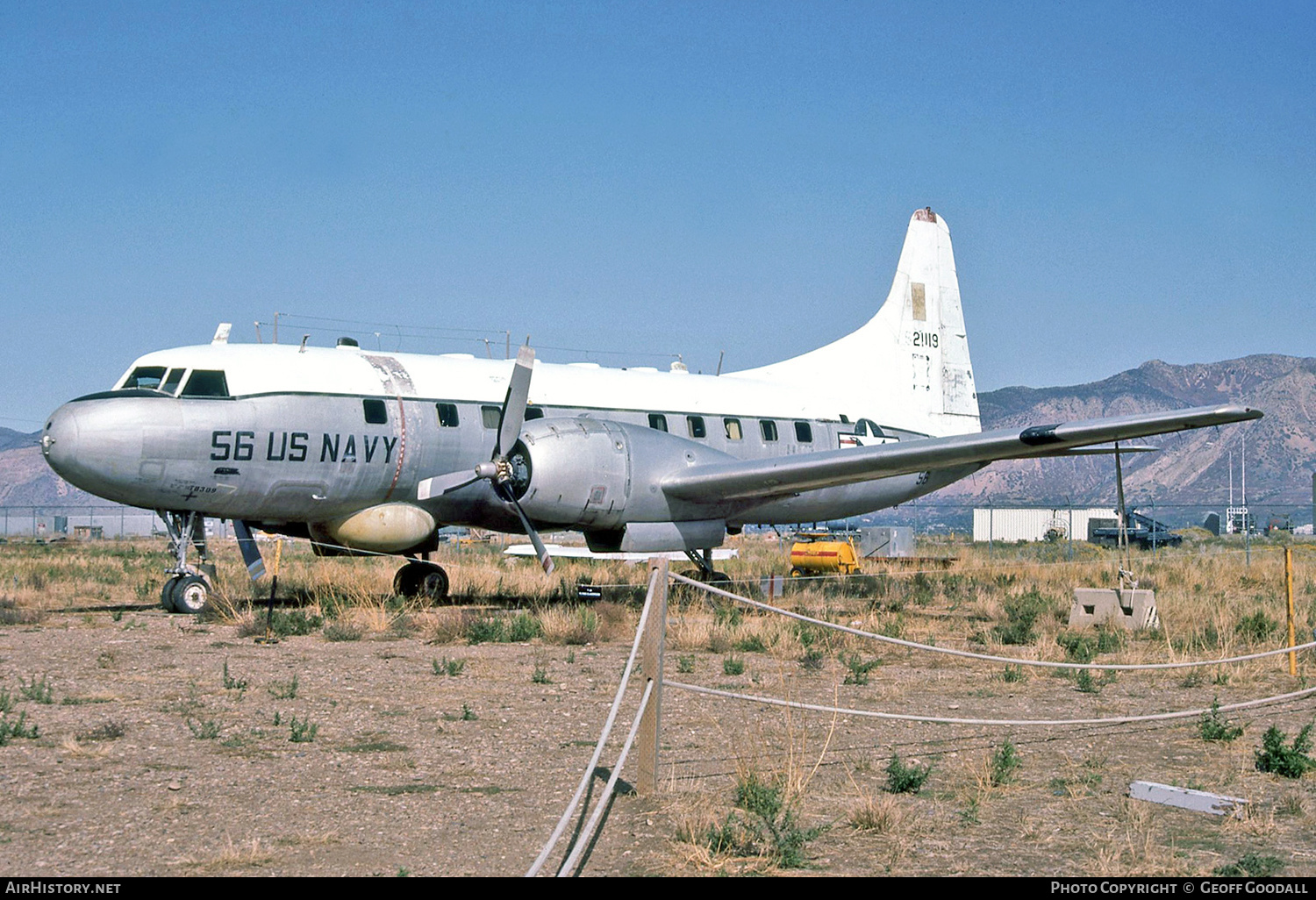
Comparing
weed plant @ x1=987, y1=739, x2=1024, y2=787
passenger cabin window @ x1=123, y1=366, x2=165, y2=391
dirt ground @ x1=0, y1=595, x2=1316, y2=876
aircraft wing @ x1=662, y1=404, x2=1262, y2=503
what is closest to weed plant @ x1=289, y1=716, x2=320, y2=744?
dirt ground @ x1=0, y1=595, x2=1316, y2=876

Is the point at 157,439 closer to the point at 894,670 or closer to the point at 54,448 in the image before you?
the point at 54,448

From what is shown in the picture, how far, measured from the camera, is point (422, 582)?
20156 mm

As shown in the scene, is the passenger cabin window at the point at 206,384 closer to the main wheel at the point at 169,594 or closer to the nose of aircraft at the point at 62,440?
the nose of aircraft at the point at 62,440

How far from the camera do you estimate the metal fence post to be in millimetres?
7480

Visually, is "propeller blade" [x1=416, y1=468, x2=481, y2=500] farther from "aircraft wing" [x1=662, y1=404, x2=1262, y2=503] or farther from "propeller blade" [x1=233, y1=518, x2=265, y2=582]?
"aircraft wing" [x1=662, y1=404, x2=1262, y2=503]

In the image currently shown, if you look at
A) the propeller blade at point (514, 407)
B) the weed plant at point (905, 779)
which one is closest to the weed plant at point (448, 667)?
the propeller blade at point (514, 407)

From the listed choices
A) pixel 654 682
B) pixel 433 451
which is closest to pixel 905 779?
pixel 654 682

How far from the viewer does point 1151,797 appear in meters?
7.67

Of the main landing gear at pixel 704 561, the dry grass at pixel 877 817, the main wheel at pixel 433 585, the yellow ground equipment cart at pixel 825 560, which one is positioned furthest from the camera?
the yellow ground equipment cart at pixel 825 560

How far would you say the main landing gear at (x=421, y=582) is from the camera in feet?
65.9

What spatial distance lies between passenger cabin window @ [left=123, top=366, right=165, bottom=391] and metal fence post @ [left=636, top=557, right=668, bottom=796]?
11.4m

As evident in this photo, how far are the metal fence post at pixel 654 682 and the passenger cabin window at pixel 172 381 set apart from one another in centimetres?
1106

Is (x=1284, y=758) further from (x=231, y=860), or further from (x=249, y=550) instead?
(x=249, y=550)
